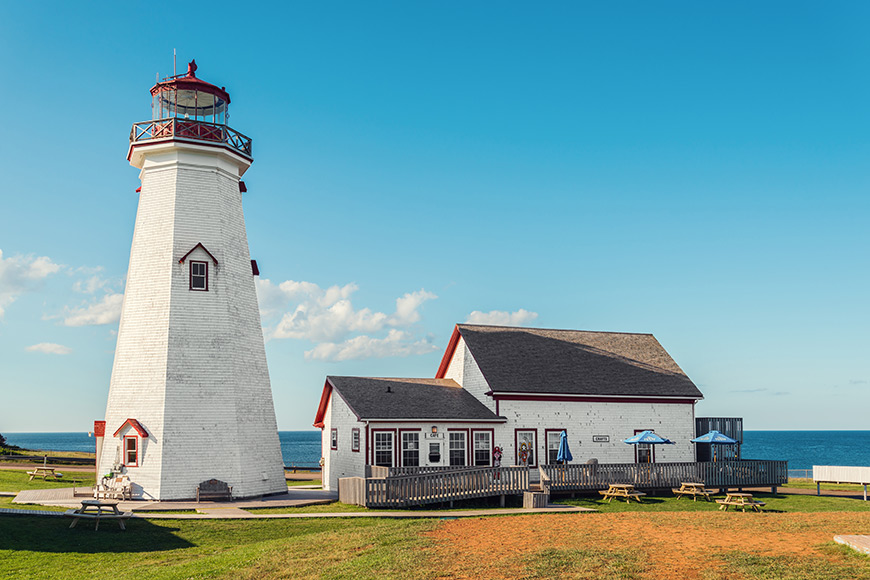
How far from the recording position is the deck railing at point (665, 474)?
2712 cm

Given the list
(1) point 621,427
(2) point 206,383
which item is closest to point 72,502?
(2) point 206,383

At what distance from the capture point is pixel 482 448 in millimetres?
28984

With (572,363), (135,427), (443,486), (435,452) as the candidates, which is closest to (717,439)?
(572,363)

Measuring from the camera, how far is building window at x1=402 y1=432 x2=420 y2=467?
90.5 ft

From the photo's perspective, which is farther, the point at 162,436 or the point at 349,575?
the point at 162,436

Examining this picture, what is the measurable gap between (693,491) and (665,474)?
1.21 m

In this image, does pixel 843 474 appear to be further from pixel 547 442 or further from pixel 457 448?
pixel 457 448

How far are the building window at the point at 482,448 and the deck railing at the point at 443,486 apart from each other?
3.13m

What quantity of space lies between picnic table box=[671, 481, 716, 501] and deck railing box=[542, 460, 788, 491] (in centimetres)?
44

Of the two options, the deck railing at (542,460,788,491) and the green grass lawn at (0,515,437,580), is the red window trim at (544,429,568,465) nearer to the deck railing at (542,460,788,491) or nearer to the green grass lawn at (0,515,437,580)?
the deck railing at (542,460,788,491)

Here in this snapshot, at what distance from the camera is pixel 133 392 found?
84.7 ft

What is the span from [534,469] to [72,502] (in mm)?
15959

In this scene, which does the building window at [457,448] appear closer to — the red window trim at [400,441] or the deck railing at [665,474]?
the red window trim at [400,441]

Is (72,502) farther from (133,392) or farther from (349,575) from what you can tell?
(349,575)
